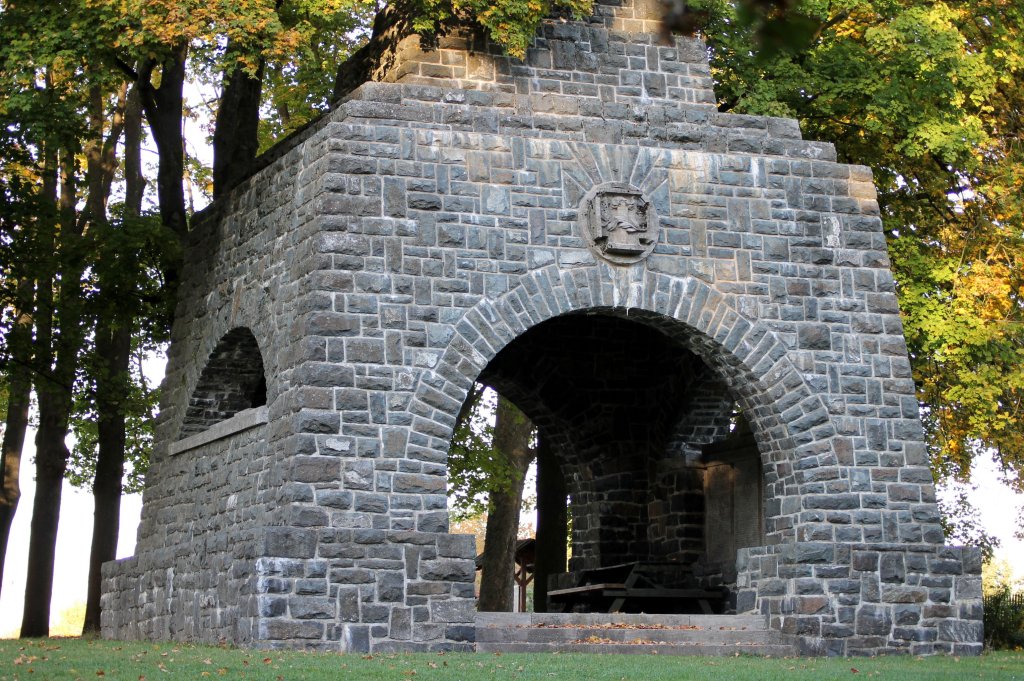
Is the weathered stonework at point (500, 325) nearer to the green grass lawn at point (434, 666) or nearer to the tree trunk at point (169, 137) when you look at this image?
the green grass lawn at point (434, 666)

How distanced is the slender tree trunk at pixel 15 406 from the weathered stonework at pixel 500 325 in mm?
4638

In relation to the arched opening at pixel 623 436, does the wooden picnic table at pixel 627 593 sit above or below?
below

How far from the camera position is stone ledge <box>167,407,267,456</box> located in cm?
1440

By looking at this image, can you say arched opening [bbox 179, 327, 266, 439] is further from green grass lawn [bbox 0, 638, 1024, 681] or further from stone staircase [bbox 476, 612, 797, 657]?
stone staircase [bbox 476, 612, 797, 657]

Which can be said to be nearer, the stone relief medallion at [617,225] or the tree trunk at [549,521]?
the stone relief medallion at [617,225]

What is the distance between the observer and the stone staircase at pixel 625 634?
13344 millimetres

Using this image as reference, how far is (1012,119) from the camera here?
20.7 metres

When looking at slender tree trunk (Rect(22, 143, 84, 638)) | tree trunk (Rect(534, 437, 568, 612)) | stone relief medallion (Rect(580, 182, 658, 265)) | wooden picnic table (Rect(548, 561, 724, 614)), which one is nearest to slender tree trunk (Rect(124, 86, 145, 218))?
slender tree trunk (Rect(22, 143, 84, 638))

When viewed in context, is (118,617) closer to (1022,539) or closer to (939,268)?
(939,268)

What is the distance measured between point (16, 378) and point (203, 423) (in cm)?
464

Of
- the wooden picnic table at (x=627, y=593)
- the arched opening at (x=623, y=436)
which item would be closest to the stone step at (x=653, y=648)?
the wooden picnic table at (x=627, y=593)

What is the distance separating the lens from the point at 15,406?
883 inches

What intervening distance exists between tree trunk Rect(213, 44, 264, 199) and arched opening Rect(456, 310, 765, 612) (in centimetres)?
479

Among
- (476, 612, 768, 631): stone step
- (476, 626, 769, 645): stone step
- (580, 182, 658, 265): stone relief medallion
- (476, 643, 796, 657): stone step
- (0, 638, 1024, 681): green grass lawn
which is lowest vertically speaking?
(0, 638, 1024, 681): green grass lawn
